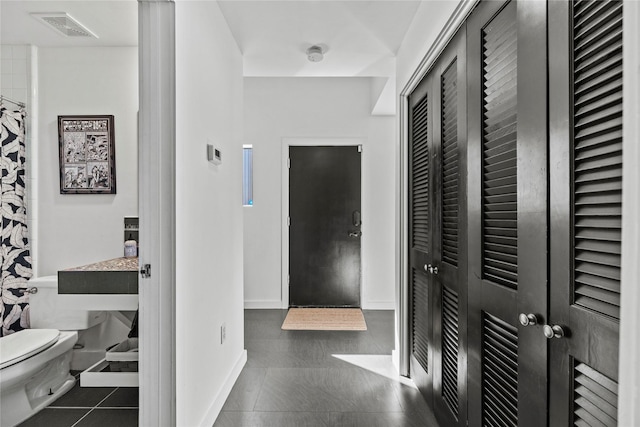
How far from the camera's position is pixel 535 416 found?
110cm

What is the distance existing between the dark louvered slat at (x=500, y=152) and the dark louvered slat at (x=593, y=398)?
13.9 inches

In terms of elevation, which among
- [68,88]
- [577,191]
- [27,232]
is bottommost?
[27,232]

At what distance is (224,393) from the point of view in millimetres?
2375

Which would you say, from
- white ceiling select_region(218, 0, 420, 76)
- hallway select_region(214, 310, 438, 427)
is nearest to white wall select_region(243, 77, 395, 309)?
hallway select_region(214, 310, 438, 427)

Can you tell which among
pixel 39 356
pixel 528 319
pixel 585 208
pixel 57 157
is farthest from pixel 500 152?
pixel 57 157

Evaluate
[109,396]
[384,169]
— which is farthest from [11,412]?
[384,169]

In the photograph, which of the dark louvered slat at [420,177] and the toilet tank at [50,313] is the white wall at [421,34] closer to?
the dark louvered slat at [420,177]

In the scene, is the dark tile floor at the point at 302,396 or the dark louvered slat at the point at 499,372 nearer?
the dark louvered slat at the point at 499,372

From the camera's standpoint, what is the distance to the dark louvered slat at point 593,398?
84 cm

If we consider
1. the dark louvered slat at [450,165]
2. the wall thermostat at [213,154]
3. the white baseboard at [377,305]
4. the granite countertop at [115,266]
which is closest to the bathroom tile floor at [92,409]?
the granite countertop at [115,266]

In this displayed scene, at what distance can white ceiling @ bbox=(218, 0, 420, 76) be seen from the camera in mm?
2318

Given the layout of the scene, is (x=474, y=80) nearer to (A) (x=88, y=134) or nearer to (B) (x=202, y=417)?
(B) (x=202, y=417)

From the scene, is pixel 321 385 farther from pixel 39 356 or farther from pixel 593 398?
pixel 593 398

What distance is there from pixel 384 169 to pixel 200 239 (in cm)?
308
